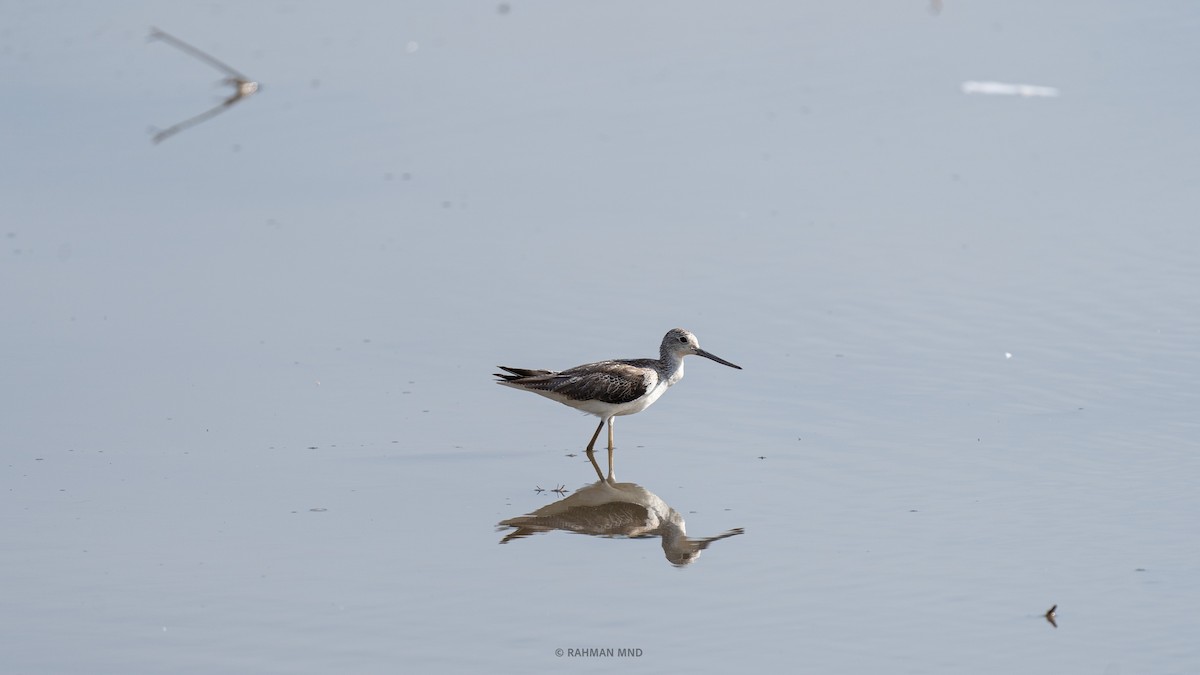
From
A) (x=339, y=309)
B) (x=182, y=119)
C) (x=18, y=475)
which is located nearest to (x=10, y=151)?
(x=182, y=119)

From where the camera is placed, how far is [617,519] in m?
9.66

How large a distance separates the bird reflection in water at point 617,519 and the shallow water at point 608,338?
0.06 meters

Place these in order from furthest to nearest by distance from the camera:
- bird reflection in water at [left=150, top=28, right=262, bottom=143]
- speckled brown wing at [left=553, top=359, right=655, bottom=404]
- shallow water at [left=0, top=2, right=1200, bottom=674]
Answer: bird reflection in water at [left=150, top=28, right=262, bottom=143], speckled brown wing at [left=553, top=359, right=655, bottom=404], shallow water at [left=0, top=2, right=1200, bottom=674]

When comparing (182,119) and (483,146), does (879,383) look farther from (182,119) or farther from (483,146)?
(182,119)

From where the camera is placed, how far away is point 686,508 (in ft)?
31.4

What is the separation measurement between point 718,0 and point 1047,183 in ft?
26.9

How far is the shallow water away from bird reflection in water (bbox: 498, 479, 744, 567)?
0.06m

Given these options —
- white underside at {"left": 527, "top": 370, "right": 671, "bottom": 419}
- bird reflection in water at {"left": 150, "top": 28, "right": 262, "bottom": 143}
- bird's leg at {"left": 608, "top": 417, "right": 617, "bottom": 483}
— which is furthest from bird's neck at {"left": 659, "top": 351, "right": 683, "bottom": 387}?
bird reflection in water at {"left": 150, "top": 28, "right": 262, "bottom": 143}

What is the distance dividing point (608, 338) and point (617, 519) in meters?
3.00

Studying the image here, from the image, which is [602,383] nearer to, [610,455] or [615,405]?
[615,405]

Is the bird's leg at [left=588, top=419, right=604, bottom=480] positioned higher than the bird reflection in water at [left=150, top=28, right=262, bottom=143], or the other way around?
the bird reflection in water at [left=150, top=28, right=262, bottom=143]

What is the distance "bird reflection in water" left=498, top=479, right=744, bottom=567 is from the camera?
9086mm

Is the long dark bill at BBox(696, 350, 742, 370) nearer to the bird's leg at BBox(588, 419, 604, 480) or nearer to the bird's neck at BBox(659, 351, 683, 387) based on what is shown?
the bird's neck at BBox(659, 351, 683, 387)

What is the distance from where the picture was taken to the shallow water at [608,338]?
8.16 m
